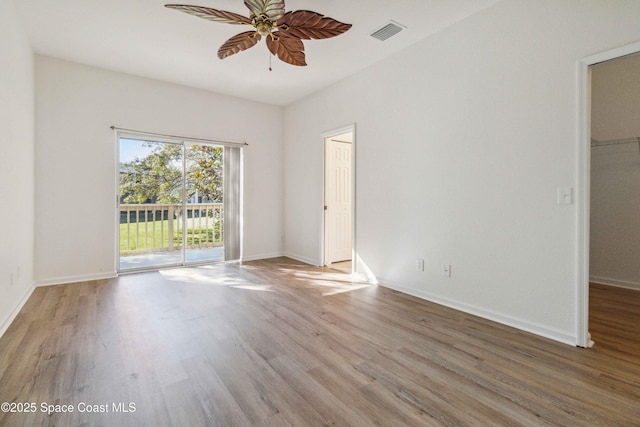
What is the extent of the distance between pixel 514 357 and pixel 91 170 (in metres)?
5.11

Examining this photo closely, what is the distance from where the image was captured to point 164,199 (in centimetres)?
506

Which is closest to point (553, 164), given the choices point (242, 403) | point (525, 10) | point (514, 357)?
point (525, 10)

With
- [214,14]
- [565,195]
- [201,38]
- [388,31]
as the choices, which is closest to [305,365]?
[565,195]

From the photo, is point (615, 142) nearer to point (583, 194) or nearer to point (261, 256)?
point (583, 194)

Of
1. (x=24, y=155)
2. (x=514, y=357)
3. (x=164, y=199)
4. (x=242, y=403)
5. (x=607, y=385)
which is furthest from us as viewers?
(x=164, y=199)

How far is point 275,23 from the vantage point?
2.49 m

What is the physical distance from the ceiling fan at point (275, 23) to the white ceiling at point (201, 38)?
294mm

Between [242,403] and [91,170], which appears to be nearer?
[242,403]

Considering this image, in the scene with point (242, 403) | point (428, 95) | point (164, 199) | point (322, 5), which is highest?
point (322, 5)

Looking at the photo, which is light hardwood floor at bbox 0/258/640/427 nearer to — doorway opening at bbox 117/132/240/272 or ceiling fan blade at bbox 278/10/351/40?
doorway opening at bbox 117/132/240/272

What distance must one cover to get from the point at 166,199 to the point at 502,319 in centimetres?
494

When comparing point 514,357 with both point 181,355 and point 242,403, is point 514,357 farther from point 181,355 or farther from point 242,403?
point 181,355

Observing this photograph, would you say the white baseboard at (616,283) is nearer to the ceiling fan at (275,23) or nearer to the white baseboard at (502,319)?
the white baseboard at (502,319)

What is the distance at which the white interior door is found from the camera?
5.05m
